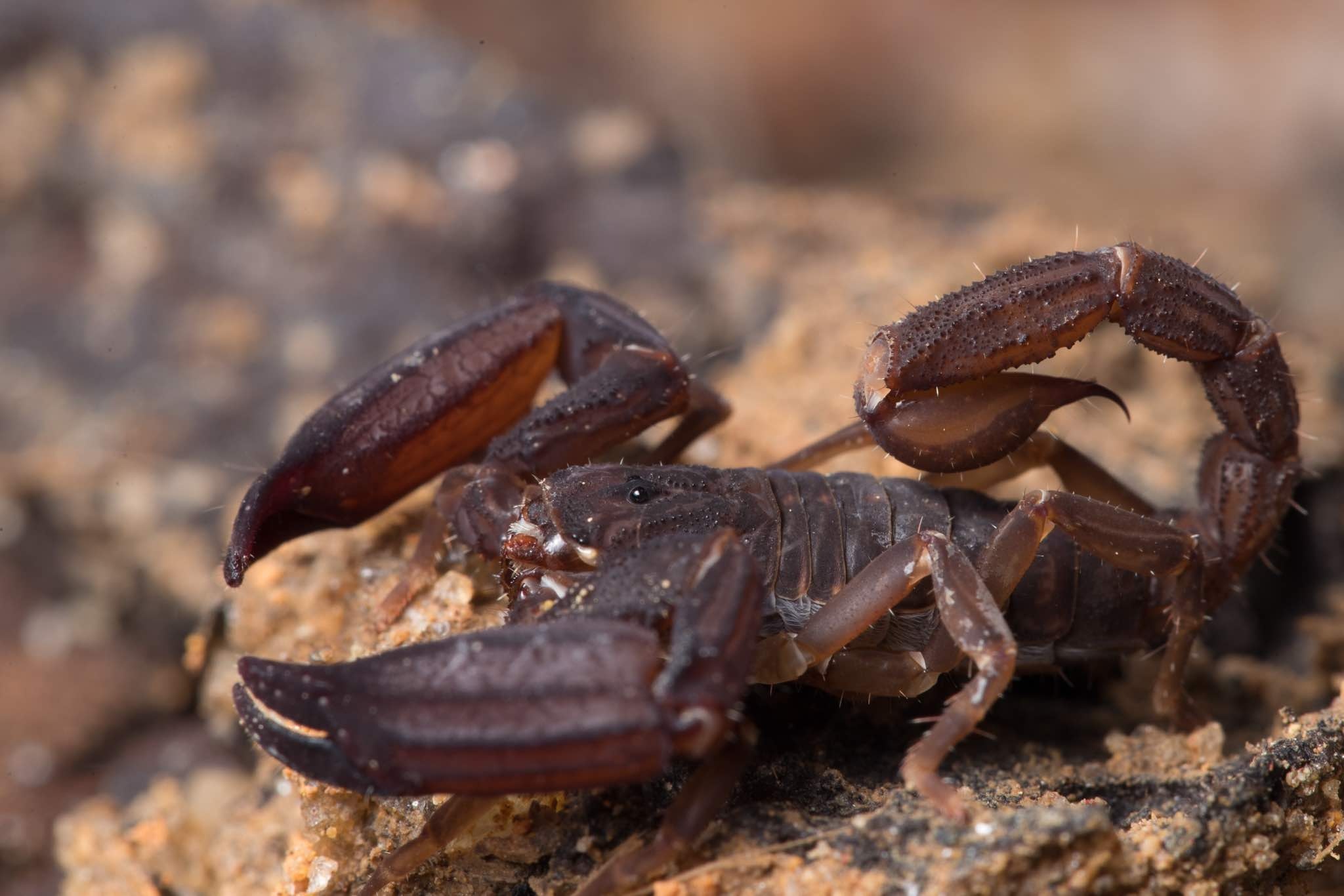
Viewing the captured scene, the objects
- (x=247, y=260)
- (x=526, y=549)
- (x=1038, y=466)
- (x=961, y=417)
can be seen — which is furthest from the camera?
(x=247, y=260)

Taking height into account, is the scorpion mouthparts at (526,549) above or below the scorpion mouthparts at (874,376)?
below

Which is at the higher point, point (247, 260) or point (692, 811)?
point (247, 260)

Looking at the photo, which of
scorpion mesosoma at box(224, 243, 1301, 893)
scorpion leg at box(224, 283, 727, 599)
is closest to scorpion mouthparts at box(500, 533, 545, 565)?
scorpion mesosoma at box(224, 243, 1301, 893)

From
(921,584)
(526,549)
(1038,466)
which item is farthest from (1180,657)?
(526,549)

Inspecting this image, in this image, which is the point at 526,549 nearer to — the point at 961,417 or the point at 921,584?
the point at 921,584

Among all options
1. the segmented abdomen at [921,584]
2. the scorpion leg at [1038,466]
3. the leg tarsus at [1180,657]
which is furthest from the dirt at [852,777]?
the scorpion leg at [1038,466]

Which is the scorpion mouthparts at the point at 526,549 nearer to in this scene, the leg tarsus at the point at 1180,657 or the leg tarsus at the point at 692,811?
the leg tarsus at the point at 692,811

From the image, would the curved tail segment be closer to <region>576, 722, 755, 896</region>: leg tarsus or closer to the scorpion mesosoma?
the scorpion mesosoma
